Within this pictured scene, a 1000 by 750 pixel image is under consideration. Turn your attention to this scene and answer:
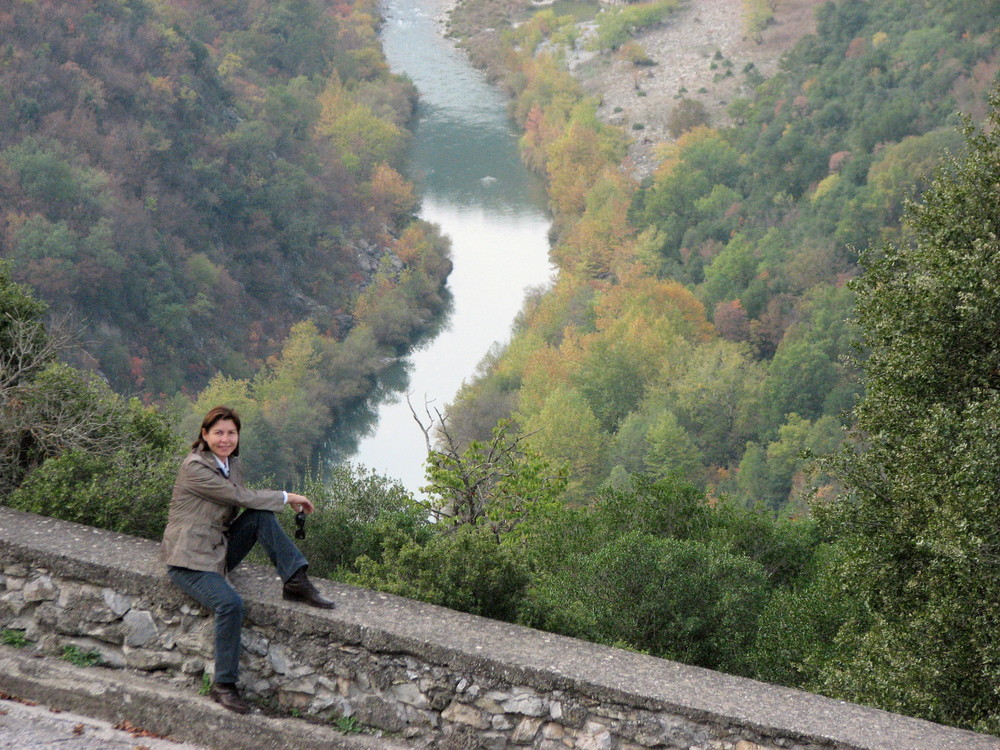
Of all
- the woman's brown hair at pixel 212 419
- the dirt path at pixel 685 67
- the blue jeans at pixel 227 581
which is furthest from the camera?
the dirt path at pixel 685 67

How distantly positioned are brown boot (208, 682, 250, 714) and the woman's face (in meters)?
1.29

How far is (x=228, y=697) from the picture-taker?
5.95 meters

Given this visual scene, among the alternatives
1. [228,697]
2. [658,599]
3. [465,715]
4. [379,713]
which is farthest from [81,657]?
[658,599]

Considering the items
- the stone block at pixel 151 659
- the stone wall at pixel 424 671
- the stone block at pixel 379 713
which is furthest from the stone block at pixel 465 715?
the stone block at pixel 151 659

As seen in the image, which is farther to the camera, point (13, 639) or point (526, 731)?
point (13, 639)

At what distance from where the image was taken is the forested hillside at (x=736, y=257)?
50406 mm

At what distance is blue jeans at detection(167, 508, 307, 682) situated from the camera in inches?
235

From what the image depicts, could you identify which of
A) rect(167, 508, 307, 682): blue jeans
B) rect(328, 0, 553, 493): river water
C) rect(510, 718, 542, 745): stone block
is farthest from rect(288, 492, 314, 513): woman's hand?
rect(328, 0, 553, 493): river water

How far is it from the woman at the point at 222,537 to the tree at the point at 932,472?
5.11 m

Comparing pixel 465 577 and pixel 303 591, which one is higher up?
pixel 465 577

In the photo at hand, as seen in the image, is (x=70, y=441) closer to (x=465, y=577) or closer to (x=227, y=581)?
(x=465, y=577)

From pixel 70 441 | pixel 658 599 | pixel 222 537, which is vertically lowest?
pixel 222 537

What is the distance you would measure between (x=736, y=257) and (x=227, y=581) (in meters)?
59.9

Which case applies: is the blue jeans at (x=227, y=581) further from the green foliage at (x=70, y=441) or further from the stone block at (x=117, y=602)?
the green foliage at (x=70, y=441)
